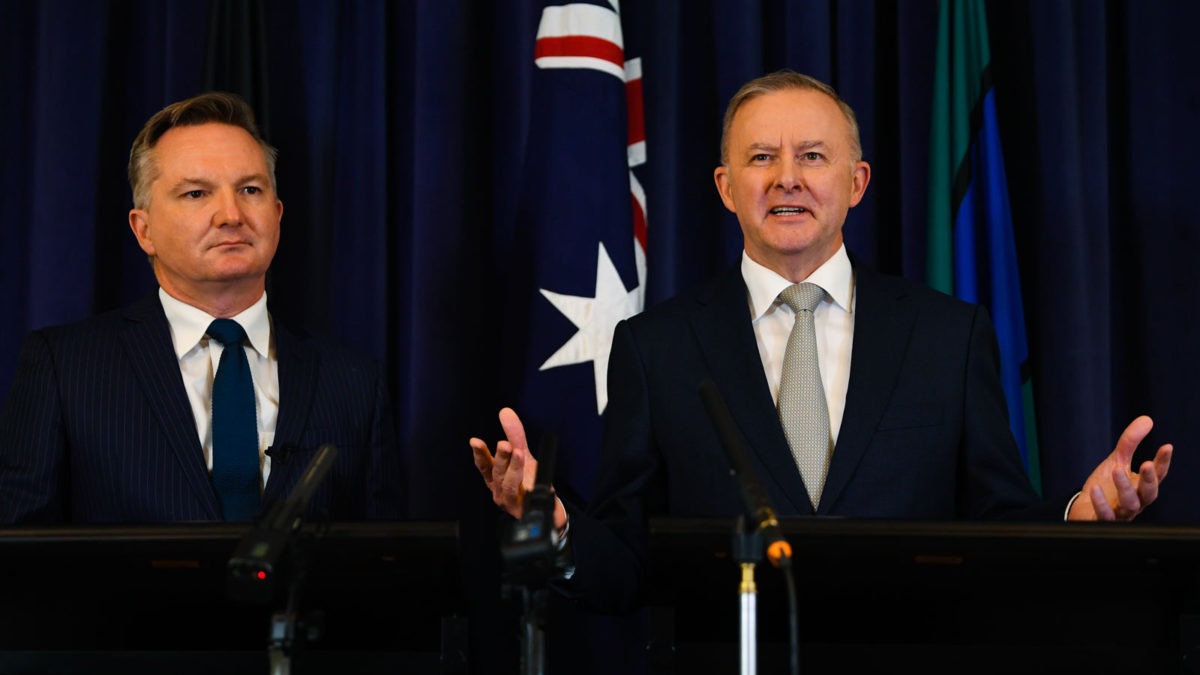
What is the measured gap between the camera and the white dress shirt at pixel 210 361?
3102 mm

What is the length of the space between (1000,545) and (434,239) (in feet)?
7.38

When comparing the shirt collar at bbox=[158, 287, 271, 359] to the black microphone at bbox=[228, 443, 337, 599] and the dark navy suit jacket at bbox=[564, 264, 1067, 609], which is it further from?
the black microphone at bbox=[228, 443, 337, 599]

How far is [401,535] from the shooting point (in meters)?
2.02

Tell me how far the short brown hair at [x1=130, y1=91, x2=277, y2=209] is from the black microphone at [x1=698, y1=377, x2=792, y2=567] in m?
1.72

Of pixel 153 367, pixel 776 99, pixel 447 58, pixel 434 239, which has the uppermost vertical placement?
pixel 447 58

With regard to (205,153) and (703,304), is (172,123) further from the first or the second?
(703,304)

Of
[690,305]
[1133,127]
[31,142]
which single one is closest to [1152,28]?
[1133,127]

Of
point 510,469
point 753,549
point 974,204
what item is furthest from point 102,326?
point 974,204

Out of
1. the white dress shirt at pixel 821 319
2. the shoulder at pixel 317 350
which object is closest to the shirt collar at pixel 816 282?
the white dress shirt at pixel 821 319

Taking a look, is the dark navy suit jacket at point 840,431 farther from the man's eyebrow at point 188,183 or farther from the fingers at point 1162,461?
the man's eyebrow at point 188,183

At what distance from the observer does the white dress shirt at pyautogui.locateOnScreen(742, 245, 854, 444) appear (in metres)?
3.03

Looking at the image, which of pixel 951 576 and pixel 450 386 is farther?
pixel 450 386

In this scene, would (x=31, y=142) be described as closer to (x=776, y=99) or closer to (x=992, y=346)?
(x=776, y=99)

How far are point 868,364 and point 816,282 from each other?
0.84 feet
